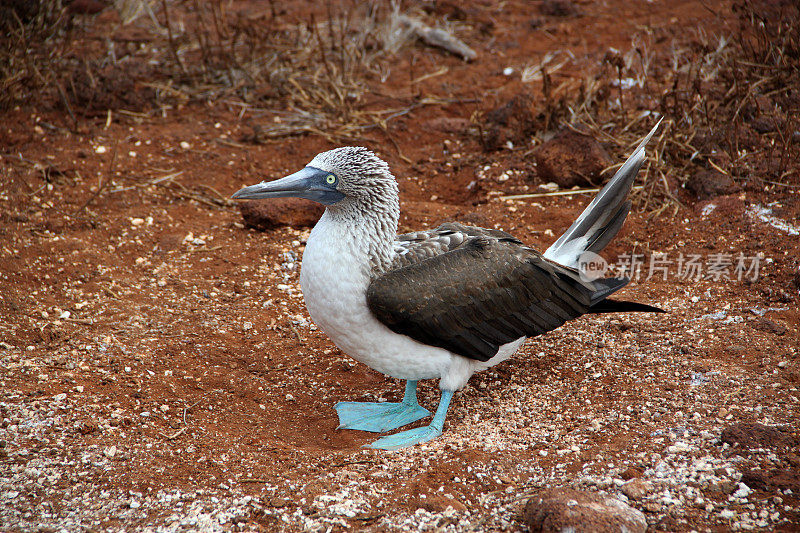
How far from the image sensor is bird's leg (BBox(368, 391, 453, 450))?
362 centimetres

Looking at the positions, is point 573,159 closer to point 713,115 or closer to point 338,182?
point 713,115

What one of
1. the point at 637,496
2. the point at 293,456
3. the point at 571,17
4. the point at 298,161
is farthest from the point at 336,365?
the point at 571,17

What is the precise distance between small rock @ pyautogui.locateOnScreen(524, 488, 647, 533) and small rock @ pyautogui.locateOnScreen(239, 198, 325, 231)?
3.14 metres

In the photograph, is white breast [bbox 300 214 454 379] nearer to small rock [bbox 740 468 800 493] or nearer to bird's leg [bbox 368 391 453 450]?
bird's leg [bbox 368 391 453 450]

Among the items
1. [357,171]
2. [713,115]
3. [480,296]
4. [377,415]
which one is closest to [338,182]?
[357,171]

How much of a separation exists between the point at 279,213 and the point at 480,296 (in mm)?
2264

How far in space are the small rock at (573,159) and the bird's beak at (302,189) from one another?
8.82ft

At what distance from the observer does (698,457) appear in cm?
331

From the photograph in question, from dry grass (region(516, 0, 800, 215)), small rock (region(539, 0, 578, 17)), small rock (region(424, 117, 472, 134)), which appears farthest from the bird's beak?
small rock (region(539, 0, 578, 17))

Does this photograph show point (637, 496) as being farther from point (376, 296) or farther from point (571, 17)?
point (571, 17)

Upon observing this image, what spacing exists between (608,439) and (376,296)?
1.32 meters

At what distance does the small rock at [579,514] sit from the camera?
2.77m

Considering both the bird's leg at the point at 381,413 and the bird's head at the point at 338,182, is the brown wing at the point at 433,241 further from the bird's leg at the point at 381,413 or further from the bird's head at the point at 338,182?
the bird's leg at the point at 381,413

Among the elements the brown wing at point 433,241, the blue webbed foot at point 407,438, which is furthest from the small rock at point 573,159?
the blue webbed foot at point 407,438
